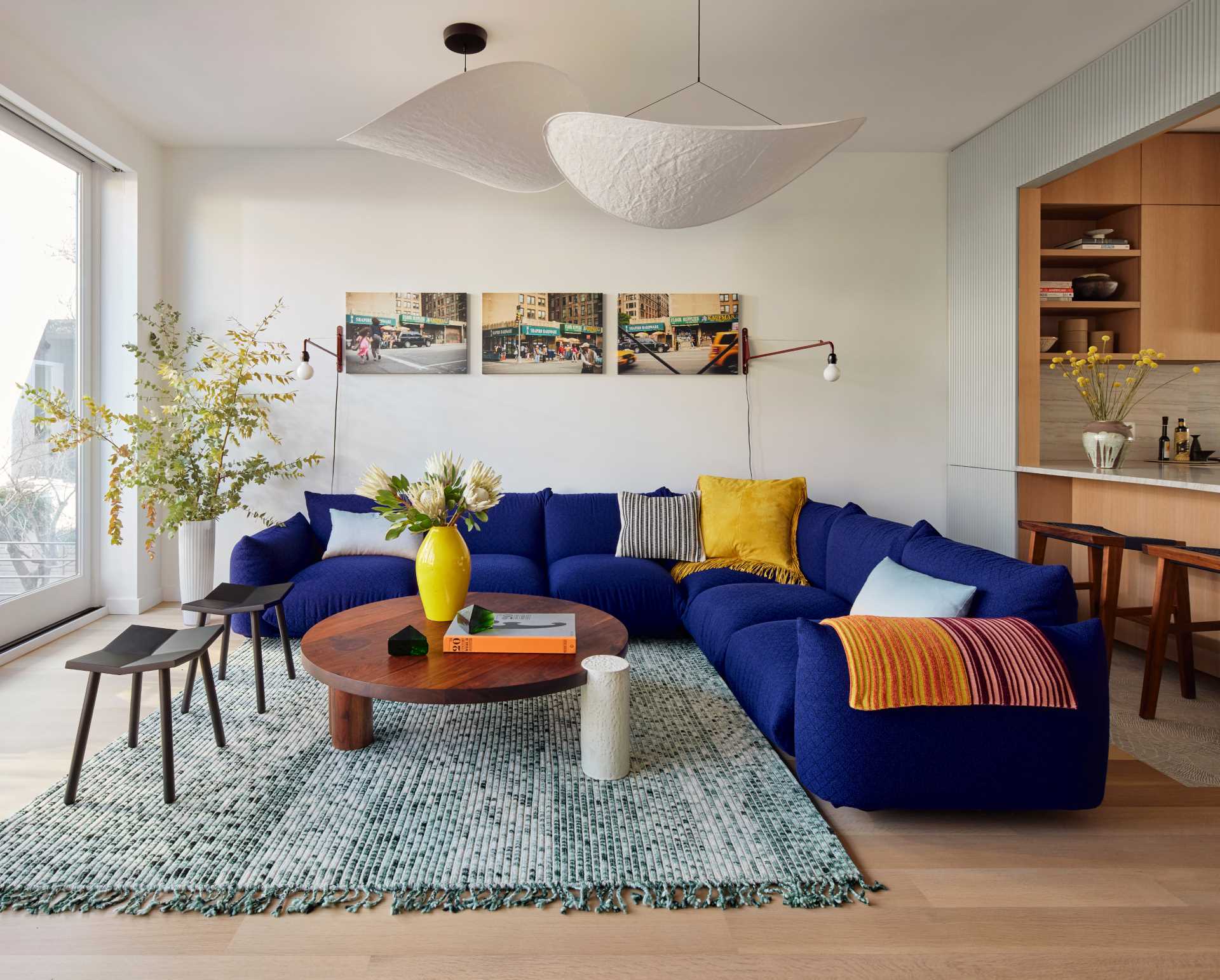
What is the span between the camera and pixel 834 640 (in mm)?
2076

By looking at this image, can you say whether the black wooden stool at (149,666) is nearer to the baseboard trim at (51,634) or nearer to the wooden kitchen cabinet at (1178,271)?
the baseboard trim at (51,634)

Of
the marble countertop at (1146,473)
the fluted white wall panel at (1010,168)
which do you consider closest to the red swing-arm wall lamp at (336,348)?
the fluted white wall panel at (1010,168)

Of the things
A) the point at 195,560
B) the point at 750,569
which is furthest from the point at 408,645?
the point at 195,560

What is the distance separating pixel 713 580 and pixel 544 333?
198 cm

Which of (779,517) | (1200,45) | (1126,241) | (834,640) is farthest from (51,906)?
(1126,241)

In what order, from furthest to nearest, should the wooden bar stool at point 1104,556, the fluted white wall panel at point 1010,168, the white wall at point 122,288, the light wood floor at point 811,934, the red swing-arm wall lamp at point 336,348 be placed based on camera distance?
the red swing-arm wall lamp at point 336,348
the white wall at point 122,288
the wooden bar stool at point 1104,556
the fluted white wall panel at point 1010,168
the light wood floor at point 811,934

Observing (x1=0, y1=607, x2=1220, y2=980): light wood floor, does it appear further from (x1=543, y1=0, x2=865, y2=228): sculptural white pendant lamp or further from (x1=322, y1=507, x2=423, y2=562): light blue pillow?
(x1=322, y1=507, x2=423, y2=562): light blue pillow

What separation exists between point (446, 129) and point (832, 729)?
7.52 ft

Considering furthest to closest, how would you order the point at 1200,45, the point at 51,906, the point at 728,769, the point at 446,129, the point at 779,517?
1. the point at 779,517
2. the point at 1200,45
3. the point at 446,129
4. the point at 728,769
5. the point at 51,906

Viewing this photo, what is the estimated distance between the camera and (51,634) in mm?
3896

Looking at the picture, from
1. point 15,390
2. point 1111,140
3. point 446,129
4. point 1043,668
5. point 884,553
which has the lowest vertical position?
point 1043,668

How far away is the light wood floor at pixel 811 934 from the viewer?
1.57 metres

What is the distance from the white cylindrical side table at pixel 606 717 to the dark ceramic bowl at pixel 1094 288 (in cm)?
384

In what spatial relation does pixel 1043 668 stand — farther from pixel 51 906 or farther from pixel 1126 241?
pixel 1126 241
